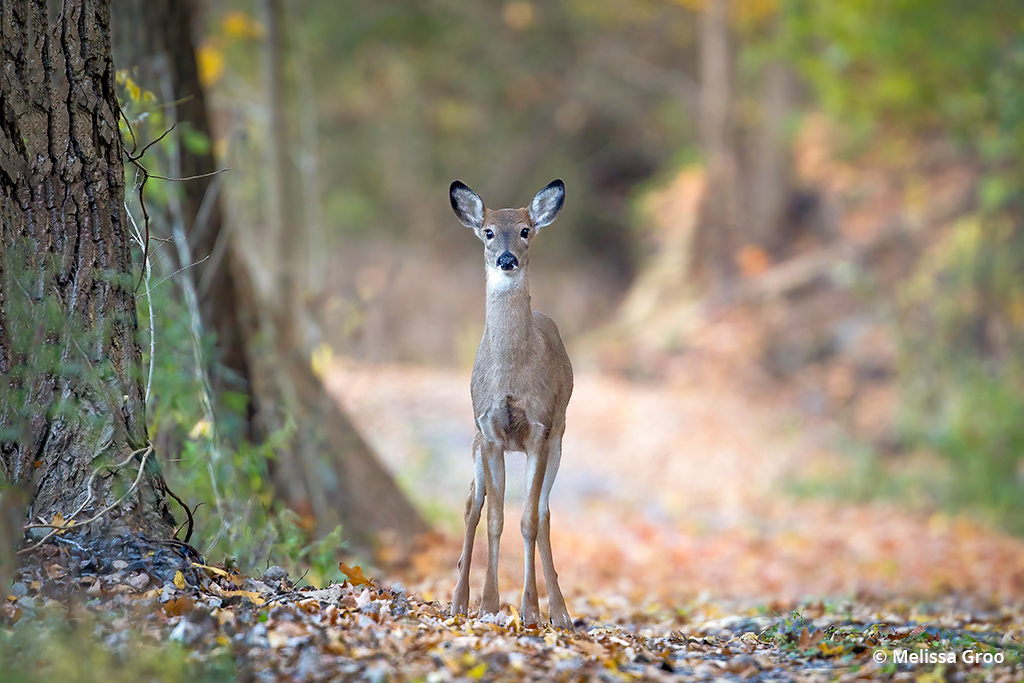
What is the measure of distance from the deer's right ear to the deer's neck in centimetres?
32

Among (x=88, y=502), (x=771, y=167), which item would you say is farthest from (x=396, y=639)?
(x=771, y=167)

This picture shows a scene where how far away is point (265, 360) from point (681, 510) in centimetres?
632

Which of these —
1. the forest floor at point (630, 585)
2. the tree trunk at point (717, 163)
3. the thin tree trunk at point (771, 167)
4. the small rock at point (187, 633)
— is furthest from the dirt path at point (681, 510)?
the thin tree trunk at point (771, 167)

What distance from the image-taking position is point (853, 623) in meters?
4.98

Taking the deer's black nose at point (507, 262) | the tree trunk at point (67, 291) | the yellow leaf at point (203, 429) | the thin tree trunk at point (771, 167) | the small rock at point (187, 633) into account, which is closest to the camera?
the small rock at point (187, 633)

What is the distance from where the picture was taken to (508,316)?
14.2 feet

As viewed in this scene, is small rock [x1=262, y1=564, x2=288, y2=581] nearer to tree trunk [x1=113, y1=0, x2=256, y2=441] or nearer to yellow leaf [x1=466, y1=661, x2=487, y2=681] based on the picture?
yellow leaf [x1=466, y1=661, x2=487, y2=681]

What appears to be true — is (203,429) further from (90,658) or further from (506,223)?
(90,658)

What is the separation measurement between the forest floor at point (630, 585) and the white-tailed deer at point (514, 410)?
222 millimetres

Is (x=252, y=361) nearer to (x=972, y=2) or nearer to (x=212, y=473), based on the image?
(x=212, y=473)

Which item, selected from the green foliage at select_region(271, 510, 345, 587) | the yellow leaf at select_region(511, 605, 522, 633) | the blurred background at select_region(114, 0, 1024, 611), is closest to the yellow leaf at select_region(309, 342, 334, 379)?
the blurred background at select_region(114, 0, 1024, 611)

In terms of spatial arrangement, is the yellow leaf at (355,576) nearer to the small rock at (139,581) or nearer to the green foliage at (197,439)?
the green foliage at (197,439)

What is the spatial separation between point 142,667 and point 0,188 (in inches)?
72.8

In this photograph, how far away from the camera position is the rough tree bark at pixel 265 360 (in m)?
6.43
